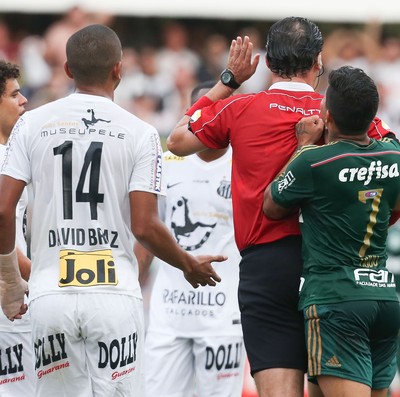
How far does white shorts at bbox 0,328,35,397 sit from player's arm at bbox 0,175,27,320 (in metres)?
0.65

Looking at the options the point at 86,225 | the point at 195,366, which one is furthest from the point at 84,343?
the point at 195,366

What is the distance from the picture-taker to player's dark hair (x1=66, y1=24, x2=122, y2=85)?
19.5 feet

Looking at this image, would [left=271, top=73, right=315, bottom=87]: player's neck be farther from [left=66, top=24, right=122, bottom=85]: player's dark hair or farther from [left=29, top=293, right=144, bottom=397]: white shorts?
[left=29, top=293, right=144, bottom=397]: white shorts

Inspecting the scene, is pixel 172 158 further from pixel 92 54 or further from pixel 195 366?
pixel 92 54

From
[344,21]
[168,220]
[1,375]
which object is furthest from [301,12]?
[1,375]

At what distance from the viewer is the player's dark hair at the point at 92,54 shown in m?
5.94

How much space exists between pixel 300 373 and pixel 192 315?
254 cm

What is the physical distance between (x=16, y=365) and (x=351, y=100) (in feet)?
10.0

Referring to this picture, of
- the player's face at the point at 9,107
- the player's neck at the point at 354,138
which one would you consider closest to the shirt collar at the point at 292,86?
the player's neck at the point at 354,138

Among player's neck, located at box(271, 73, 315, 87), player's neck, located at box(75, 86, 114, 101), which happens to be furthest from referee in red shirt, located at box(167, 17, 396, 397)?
player's neck, located at box(75, 86, 114, 101)

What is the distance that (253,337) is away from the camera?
5914mm

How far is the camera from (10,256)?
604cm

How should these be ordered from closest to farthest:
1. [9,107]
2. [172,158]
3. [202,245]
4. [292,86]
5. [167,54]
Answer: [292,86] < [9,107] < [202,245] < [172,158] < [167,54]

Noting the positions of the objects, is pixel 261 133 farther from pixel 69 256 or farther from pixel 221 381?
pixel 221 381
